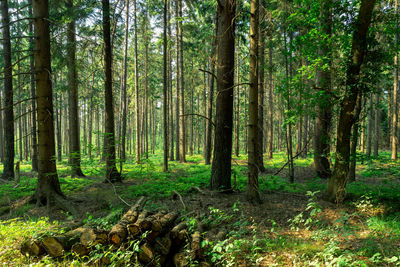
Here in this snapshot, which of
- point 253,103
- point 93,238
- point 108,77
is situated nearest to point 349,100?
point 253,103

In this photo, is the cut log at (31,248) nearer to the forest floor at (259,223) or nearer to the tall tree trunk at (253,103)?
the forest floor at (259,223)

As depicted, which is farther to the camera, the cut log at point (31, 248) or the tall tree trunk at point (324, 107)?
the tall tree trunk at point (324, 107)

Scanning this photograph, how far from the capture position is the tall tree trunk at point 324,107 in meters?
5.92

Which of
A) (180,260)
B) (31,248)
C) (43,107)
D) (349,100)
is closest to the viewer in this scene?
(180,260)

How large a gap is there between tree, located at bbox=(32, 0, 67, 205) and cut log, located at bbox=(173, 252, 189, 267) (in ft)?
15.1

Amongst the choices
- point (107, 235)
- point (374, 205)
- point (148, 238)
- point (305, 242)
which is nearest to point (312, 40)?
point (374, 205)

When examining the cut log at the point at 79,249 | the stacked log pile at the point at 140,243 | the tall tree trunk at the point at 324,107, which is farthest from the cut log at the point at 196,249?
the tall tree trunk at the point at 324,107

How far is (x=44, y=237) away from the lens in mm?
3641

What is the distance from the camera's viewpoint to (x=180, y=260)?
3301 mm

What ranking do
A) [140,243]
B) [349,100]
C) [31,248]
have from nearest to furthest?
[140,243]
[31,248]
[349,100]

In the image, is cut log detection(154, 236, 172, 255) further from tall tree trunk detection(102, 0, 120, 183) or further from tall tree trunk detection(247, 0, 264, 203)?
tall tree trunk detection(102, 0, 120, 183)

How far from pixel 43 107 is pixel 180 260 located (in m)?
6.00

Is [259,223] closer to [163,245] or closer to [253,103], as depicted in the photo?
[163,245]

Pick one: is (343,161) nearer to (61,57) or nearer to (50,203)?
(50,203)
